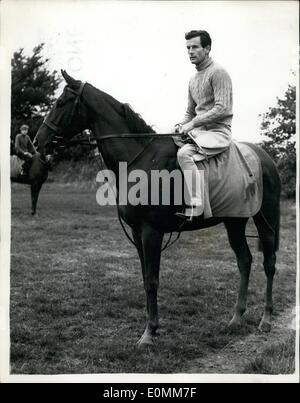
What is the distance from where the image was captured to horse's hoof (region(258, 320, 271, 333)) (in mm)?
5102

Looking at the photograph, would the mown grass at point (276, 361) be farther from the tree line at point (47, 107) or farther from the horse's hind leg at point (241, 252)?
the tree line at point (47, 107)

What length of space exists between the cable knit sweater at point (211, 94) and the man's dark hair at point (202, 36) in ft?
0.58

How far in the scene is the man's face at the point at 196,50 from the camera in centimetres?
457

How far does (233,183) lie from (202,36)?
5.34 ft

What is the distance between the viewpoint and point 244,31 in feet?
16.3

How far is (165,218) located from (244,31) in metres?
2.37

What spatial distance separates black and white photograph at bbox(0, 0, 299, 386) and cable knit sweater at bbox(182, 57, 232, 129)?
0.6 inches

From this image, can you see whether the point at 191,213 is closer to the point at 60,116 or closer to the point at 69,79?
the point at 60,116

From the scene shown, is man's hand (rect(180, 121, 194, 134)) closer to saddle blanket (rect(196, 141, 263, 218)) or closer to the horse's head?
saddle blanket (rect(196, 141, 263, 218))

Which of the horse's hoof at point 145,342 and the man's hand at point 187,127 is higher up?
the man's hand at point 187,127

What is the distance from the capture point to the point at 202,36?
14.9ft

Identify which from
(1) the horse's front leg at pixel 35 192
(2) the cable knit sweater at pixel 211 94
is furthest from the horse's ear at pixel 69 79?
(1) the horse's front leg at pixel 35 192

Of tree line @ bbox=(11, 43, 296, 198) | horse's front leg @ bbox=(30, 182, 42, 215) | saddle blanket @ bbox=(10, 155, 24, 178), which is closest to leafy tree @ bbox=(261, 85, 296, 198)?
tree line @ bbox=(11, 43, 296, 198)
